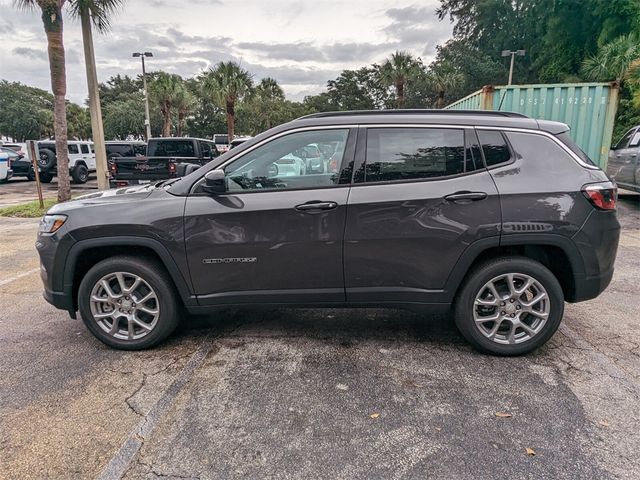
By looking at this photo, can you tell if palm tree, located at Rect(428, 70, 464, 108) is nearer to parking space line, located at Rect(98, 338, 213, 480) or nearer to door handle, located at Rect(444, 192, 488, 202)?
door handle, located at Rect(444, 192, 488, 202)

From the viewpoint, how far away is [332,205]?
3102 millimetres

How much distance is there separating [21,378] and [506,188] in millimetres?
3662

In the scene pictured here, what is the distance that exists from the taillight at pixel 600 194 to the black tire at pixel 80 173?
21.2m

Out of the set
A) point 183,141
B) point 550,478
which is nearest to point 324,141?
point 550,478

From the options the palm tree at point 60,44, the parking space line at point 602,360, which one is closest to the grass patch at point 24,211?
the palm tree at point 60,44

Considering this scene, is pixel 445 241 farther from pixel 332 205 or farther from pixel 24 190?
pixel 24 190

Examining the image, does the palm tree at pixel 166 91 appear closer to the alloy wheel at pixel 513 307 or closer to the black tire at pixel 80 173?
the black tire at pixel 80 173

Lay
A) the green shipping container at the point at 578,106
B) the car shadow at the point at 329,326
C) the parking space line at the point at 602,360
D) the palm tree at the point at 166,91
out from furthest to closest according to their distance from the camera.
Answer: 1. the palm tree at the point at 166,91
2. the green shipping container at the point at 578,106
3. the car shadow at the point at 329,326
4. the parking space line at the point at 602,360

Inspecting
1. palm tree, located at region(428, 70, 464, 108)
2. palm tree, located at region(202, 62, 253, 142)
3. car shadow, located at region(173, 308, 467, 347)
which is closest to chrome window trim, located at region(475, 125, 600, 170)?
car shadow, located at region(173, 308, 467, 347)

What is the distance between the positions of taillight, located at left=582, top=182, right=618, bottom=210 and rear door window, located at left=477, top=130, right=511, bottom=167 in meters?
0.58

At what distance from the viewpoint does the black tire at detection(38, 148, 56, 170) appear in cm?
1828

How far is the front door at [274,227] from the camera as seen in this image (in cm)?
313

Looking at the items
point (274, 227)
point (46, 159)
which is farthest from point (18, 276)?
point (46, 159)

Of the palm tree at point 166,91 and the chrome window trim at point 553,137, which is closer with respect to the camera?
the chrome window trim at point 553,137
